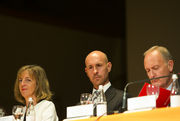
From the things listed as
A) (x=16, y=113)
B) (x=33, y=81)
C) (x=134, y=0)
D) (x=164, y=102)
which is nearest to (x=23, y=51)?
(x=134, y=0)

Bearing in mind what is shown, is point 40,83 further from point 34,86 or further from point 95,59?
point 95,59

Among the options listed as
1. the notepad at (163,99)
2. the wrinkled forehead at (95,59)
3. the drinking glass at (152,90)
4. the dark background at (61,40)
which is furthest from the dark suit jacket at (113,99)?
the dark background at (61,40)

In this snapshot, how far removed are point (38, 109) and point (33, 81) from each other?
0.37 metres

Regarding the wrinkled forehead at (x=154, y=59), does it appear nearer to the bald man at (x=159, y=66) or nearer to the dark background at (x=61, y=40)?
the bald man at (x=159, y=66)

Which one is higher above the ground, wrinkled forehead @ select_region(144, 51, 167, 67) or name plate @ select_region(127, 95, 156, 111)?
wrinkled forehead @ select_region(144, 51, 167, 67)

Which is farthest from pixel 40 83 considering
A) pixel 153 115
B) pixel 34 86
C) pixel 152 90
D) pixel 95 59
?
pixel 153 115

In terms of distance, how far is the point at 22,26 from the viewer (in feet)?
25.8

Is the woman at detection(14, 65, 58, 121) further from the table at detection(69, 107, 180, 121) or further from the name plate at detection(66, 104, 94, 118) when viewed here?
the table at detection(69, 107, 180, 121)

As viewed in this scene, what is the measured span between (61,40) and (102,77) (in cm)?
480

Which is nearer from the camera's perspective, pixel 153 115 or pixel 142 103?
pixel 153 115

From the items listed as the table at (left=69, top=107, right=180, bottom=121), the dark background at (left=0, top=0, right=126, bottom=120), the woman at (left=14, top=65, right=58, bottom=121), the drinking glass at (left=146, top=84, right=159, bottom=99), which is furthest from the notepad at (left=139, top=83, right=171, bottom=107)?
the dark background at (left=0, top=0, right=126, bottom=120)

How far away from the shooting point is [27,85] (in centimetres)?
387

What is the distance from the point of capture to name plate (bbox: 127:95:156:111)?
223cm

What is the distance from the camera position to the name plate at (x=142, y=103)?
2232 mm
